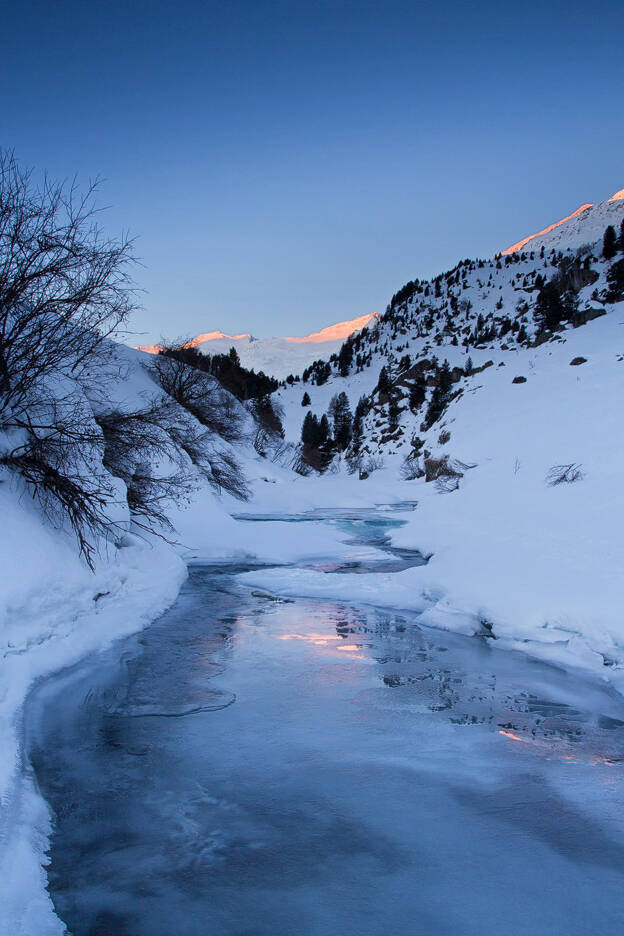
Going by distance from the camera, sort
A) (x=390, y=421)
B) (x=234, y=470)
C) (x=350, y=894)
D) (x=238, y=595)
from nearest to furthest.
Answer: (x=350, y=894) → (x=238, y=595) → (x=234, y=470) → (x=390, y=421)

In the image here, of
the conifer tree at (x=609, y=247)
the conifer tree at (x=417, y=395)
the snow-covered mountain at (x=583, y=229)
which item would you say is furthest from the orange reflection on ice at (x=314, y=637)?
the snow-covered mountain at (x=583, y=229)

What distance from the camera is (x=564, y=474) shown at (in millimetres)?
13016

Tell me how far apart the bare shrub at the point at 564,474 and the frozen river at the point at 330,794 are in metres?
8.00

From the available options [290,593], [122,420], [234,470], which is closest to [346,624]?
[290,593]

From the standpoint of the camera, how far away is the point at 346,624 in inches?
289

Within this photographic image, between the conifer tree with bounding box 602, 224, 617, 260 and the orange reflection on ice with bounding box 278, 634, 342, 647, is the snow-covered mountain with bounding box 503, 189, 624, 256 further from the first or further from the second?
the orange reflection on ice with bounding box 278, 634, 342, 647

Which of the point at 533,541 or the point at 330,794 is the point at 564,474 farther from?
the point at 330,794

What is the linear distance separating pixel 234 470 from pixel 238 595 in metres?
15.6

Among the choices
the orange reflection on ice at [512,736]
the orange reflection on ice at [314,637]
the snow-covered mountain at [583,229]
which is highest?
the snow-covered mountain at [583,229]

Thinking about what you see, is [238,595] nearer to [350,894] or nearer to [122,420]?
[122,420]

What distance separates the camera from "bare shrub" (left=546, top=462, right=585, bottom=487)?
12656 millimetres

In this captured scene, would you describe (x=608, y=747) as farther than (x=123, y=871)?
Yes

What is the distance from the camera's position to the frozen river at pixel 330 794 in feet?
8.13

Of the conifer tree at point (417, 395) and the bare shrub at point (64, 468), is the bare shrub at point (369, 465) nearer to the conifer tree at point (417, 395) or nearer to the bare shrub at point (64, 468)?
the conifer tree at point (417, 395)
